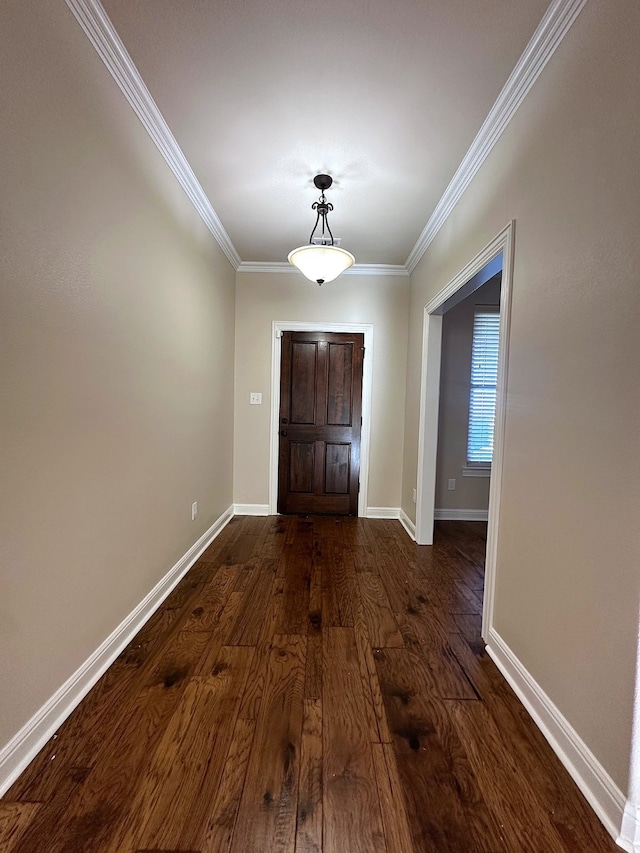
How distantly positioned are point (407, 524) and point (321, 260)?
250 cm

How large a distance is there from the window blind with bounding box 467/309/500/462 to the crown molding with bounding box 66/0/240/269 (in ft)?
9.42

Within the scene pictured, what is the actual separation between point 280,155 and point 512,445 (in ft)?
6.63

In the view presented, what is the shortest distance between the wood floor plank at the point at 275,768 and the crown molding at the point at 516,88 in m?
2.67

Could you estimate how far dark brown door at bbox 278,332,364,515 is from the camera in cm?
388

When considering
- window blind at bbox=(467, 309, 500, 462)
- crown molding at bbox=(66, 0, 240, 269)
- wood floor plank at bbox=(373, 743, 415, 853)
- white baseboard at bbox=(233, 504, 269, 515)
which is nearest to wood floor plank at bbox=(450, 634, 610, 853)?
wood floor plank at bbox=(373, 743, 415, 853)

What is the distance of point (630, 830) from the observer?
3.26ft

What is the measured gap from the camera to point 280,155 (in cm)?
214

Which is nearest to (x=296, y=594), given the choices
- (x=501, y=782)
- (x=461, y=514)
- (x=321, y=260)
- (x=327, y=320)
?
(x=501, y=782)

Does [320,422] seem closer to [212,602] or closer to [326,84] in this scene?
[212,602]

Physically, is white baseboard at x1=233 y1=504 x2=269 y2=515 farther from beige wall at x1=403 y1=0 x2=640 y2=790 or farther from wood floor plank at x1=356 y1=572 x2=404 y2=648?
beige wall at x1=403 y1=0 x2=640 y2=790

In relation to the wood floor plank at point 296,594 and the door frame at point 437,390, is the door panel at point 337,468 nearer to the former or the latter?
the door frame at point 437,390

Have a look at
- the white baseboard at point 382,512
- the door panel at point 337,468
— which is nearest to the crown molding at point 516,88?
the door panel at point 337,468

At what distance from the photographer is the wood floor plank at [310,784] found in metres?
1.00

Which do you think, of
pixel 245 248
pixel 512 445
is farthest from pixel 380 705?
pixel 245 248
